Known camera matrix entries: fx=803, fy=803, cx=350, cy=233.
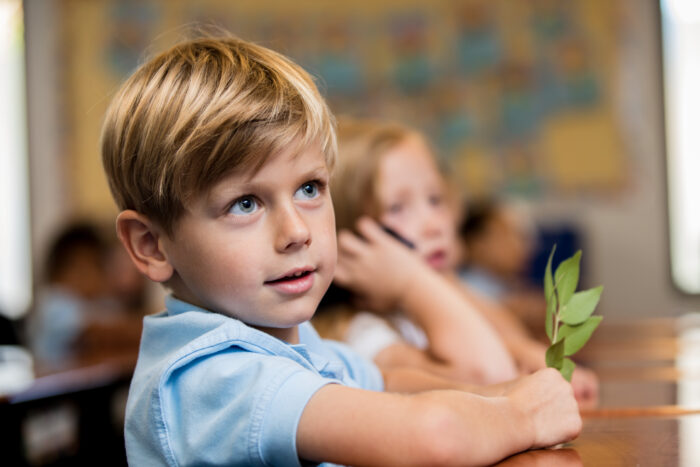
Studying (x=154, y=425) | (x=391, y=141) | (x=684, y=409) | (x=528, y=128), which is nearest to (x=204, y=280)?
(x=154, y=425)

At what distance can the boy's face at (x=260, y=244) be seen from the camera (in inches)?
28.3

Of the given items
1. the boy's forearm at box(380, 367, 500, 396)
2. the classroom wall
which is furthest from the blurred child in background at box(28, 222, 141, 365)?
the boy's forearm at box(380, 367, 500, 396)

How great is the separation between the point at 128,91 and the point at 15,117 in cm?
504

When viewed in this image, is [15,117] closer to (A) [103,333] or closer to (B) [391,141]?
(A) [103,333]

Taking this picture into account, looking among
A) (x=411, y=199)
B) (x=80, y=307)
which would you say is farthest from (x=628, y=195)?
(x=411, y=199)

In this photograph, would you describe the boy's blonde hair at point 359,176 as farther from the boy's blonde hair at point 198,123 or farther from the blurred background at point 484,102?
the blurred background at point 484,102

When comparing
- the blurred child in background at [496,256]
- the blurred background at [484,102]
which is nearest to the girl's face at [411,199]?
the blurred child in background at [496,256]

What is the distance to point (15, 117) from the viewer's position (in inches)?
211

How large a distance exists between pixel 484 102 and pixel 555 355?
437 cm

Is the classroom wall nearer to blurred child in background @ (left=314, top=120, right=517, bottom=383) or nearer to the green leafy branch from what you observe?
blurred child in background @ (left=314, top=120, right=517, bottom=383)

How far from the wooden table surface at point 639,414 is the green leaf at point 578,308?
0.38ft

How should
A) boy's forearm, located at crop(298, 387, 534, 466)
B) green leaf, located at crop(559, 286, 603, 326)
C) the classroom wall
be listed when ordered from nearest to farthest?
1. boy's forearm, located at crop(298, 387, 534, 466)
2. green leaf, located at crop(559, 286, 603, 326)
3. the classroom wall

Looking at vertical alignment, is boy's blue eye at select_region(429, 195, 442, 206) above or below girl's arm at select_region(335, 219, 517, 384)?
above

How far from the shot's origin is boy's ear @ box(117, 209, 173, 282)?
799 mm
